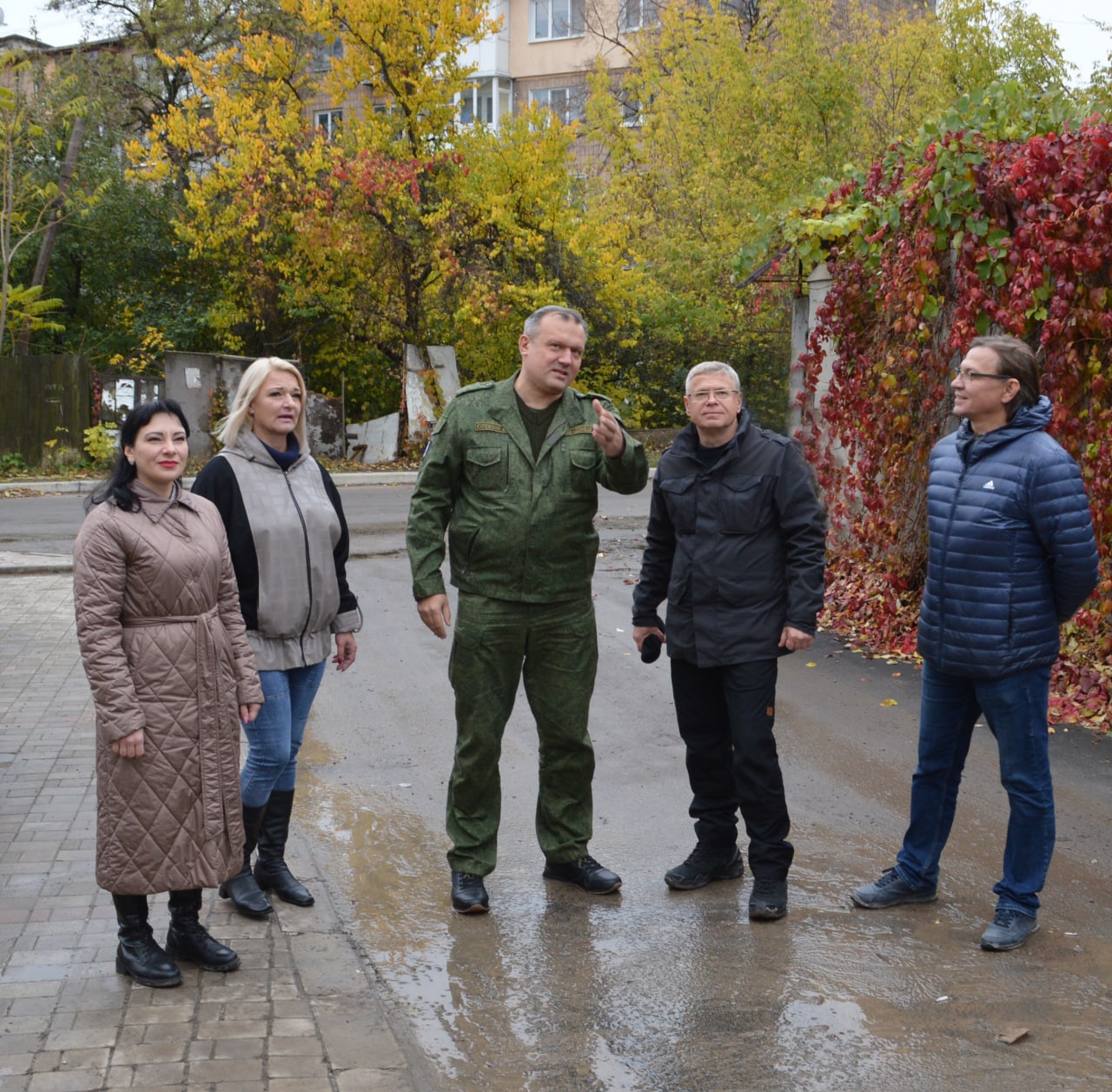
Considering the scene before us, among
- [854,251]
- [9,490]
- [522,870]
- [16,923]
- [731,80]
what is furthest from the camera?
[731,80]

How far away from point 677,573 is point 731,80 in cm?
2404

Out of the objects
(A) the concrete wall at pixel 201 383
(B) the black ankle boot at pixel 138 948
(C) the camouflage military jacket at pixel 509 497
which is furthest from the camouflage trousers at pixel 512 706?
(A) the concrete wall at pixel 201 383

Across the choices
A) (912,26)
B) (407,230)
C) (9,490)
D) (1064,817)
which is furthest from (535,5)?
(1064,817)

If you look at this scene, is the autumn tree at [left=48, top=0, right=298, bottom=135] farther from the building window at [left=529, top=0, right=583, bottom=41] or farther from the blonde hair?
the blonde hair

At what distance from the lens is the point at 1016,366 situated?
457 cm

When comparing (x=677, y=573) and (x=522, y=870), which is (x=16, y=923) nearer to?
(x=522, y=870)

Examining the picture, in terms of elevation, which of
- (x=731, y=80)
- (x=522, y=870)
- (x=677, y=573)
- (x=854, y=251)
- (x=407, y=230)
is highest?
(x=731, y=80)

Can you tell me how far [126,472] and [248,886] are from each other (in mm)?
1585

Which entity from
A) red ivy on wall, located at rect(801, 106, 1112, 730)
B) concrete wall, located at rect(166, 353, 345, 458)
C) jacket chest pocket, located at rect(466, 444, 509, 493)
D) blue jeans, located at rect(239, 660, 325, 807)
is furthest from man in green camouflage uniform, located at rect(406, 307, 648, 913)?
concrete wall, located at rect(166, 353, 345, 458)

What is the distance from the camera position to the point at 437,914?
483 cm

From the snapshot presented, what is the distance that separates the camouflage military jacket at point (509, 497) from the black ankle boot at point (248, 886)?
0.99 meters

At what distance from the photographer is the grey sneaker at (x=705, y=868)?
5062mm

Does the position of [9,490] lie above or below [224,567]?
below

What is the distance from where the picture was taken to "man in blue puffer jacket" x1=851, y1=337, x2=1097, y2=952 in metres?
4.50
